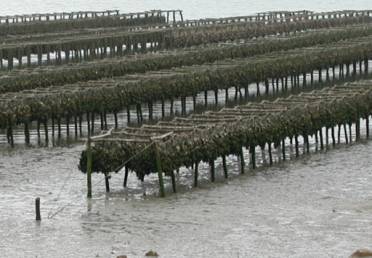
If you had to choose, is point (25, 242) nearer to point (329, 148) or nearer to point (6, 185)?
point (6, 185)

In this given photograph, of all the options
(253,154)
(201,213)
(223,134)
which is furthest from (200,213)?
(253,154)

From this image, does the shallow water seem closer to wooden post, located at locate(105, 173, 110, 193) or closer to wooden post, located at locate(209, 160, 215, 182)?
wooden post, located at locate(105, 173, 110, 193)

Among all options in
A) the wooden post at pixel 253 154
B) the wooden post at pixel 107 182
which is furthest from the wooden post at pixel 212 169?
the wooden post at pixel 107 182

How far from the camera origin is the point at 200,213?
3512 centimetres

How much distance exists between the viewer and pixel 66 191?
129 ft

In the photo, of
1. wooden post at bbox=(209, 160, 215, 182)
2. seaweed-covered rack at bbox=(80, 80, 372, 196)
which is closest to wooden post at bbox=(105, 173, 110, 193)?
seaweed-covered rack at bbox=(80, 80, 372, 196)

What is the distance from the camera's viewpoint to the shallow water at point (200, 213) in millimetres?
31391

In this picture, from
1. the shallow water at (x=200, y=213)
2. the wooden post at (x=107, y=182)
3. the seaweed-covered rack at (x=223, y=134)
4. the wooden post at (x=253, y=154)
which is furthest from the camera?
the wooden post at (x=253, y=154)

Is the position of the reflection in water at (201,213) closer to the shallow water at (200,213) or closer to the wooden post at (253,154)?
the shallow water at (200,213)

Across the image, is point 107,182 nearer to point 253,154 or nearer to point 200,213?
point 200,213

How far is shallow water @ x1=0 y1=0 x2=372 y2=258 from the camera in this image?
1236 inches

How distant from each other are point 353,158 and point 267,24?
197 feet

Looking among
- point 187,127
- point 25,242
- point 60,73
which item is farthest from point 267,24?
point 25,242

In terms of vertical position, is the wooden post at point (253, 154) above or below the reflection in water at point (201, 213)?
above
